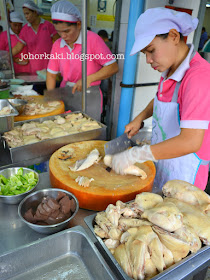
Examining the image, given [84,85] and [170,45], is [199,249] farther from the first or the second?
[84,85]

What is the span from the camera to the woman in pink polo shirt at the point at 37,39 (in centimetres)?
517

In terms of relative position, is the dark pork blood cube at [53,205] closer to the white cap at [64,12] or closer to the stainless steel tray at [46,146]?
the stainless steel tray at [46,146]

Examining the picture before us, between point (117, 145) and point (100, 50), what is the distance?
2096mm

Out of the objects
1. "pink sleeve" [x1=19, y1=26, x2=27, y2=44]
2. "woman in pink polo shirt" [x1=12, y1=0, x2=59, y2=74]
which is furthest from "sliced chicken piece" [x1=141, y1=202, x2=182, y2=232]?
"pink sleeve" [x1=19, y1=26, x2=27, y2=44]

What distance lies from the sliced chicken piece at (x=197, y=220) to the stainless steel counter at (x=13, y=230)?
23.5 inches

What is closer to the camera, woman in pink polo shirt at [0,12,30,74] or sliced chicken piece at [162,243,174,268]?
sliced chicken piece at [162,243,174,268]

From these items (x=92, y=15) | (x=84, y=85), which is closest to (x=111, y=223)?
(x=84, y=85)

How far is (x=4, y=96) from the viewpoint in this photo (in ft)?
11.1

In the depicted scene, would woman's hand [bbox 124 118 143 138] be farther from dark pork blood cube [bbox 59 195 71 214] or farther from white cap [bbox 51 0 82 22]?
white cap [bbox 51 0 82 22]

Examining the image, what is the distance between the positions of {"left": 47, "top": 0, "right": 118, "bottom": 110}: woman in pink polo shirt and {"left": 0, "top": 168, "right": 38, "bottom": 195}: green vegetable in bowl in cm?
184

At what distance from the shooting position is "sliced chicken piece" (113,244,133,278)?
106 cm

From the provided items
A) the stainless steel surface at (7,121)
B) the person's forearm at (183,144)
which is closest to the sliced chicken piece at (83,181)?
the person's forearm at (183,144)

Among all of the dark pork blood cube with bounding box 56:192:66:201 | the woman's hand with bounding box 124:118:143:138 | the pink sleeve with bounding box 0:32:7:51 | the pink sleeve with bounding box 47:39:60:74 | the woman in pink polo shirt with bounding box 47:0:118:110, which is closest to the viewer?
the dark pork blood cube with bounding box 56:192:66:201

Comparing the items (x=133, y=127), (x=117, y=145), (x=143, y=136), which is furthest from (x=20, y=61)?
(x=117, y=145)
